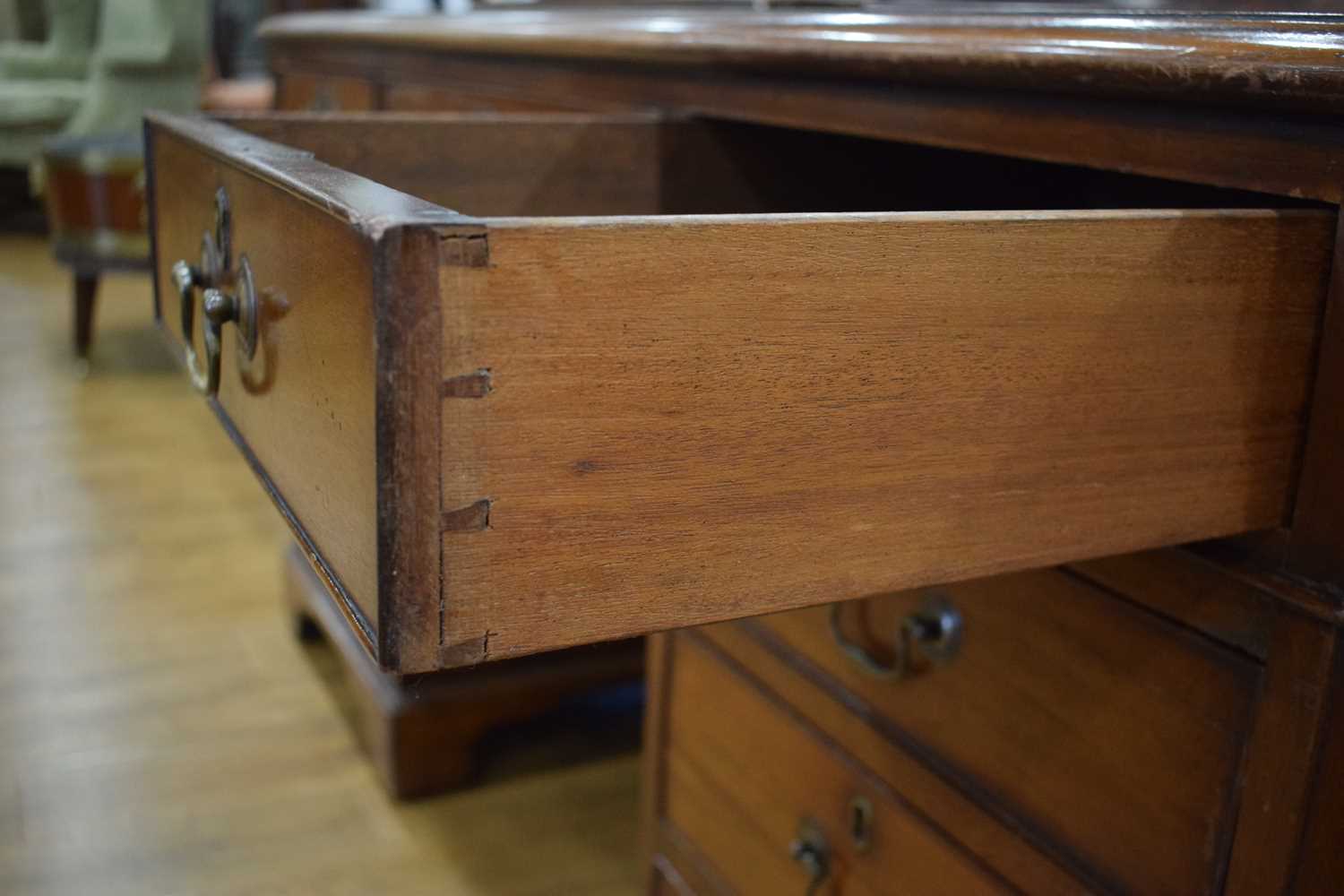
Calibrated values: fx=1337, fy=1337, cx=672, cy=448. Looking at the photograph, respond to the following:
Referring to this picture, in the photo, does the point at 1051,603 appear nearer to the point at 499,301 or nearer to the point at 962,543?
the point at 962,543

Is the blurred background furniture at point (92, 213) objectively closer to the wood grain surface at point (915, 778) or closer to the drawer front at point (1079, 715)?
the wood grain surface at point (915, 778)

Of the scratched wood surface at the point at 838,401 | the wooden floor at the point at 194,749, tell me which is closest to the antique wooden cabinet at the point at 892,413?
the scratched wood surface at the point at 838,401

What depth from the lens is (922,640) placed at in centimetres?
69

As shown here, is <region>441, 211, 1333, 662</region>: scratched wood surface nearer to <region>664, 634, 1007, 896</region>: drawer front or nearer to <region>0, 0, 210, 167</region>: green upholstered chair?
<region>664, 634, 1007, 896</region>: drawer front

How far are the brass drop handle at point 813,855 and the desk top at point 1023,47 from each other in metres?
0.44

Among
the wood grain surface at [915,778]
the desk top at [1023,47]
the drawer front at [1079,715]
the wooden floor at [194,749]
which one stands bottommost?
the wooden floor at [194,749]

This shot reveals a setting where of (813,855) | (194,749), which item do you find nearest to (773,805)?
(813,855)

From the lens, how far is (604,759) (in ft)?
4.53

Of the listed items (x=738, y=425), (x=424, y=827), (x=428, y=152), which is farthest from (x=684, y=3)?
(x=738, y=425)

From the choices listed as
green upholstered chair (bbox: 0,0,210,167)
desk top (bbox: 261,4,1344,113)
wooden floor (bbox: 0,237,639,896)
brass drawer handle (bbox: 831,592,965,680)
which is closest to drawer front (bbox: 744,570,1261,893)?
brass drawer handle (bbox: 831,592,965,680)

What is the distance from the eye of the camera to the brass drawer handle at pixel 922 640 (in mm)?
677

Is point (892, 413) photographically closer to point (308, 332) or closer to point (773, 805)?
point (308, 332)

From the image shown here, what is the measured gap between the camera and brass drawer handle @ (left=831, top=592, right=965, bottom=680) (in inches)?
26.7

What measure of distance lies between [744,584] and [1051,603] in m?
0.26
